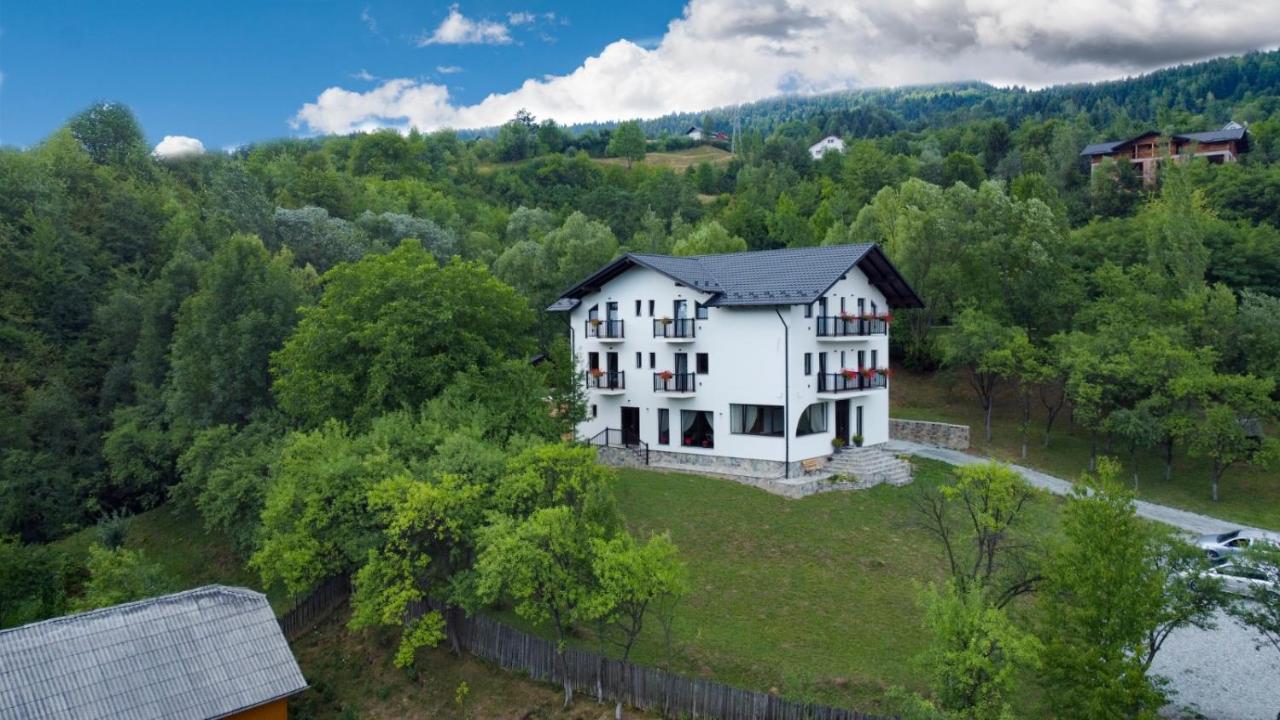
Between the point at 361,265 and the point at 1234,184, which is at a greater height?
the point at 1234,184

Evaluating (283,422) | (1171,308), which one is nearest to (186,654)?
(283,422)

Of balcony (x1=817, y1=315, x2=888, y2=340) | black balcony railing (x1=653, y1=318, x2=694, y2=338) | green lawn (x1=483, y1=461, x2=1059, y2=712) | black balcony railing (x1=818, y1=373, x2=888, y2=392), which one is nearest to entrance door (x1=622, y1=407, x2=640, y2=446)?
green lawn (x1=483, y1=461, x2=1059, y2=712)

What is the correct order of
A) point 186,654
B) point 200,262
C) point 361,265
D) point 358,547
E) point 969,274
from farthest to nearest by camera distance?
point 969,274 < point 200,262 < point 361,265 < point 358,547 < point 186,654

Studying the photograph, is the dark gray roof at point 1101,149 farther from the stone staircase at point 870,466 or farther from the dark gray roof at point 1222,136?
the stone staircase at point 870,466

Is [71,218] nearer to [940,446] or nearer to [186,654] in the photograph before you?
[186,654]

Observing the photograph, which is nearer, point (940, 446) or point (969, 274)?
point (940, 446)

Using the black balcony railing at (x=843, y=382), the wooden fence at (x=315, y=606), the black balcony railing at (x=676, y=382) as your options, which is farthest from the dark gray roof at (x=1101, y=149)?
the wooden fence at (x=315, y=606)

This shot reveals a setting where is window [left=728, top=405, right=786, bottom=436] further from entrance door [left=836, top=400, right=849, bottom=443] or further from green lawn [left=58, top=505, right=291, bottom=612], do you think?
green lawn [left=58, top=505, right=291, bottom=612]

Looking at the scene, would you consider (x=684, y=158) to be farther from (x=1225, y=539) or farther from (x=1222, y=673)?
(x=1222, y=673)
